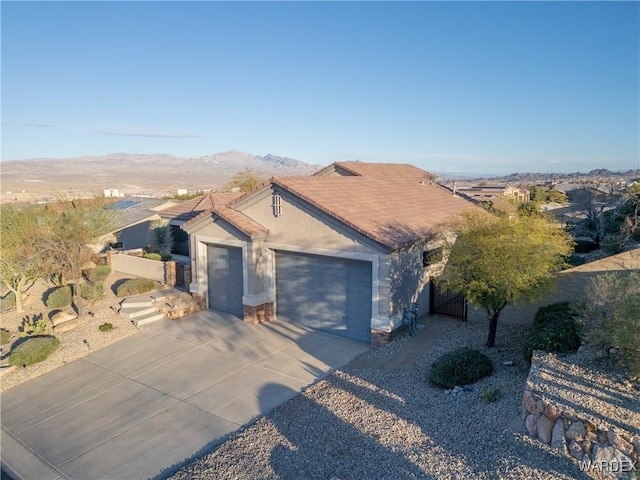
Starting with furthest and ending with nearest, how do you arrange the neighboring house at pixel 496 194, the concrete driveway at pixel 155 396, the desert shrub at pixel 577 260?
the neighboring house at pixel 496 194, the desert shrub at pixel 577 260, the concrete driveway at pixel 155 396

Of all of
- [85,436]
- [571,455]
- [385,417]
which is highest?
[571,455]

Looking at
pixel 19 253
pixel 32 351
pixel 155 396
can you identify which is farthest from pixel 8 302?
pixel 155 396

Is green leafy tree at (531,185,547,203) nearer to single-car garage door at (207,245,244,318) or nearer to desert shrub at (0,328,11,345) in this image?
single-car garage door at (207,245,244,318)

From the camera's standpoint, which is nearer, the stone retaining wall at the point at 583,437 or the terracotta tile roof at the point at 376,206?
the stone retaining wall at the point at 583,437

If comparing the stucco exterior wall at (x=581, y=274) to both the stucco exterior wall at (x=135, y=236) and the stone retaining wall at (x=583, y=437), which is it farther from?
the stucco exterior wall at (x=135, y=236)

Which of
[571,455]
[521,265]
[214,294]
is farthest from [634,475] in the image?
[214,294]

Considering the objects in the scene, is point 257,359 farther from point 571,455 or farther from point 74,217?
point 74,217

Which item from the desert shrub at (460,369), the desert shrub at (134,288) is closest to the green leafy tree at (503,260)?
the desert shrub at (460,369)

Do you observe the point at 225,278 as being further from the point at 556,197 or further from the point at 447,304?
the point at 556,197
